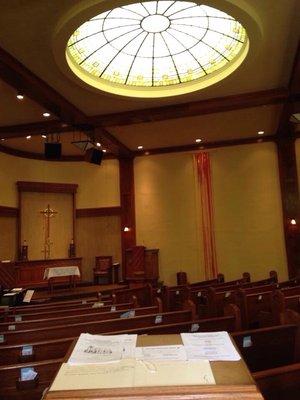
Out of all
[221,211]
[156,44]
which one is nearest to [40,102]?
[156,44]

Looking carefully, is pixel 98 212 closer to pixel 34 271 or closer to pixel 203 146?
pixel 34 271

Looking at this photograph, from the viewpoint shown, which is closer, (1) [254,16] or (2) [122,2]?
(2) [122,2]

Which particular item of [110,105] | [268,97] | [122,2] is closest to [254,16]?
[122,2]

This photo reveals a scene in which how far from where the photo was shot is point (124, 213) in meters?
11.5

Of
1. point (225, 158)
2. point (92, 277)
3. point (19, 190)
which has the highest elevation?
point (225, 158)

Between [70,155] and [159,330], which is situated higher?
[70,155]

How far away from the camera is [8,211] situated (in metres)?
10.8

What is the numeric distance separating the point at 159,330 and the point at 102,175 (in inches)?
375

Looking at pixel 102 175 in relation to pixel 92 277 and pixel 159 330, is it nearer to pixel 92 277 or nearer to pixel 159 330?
pixel 92 277

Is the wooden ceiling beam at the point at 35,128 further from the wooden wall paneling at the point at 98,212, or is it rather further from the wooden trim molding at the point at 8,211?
the wooden wall paneling at the point at 98,212

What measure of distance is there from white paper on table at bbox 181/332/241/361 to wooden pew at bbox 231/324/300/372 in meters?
1.11

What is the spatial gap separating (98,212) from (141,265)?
2444 mm

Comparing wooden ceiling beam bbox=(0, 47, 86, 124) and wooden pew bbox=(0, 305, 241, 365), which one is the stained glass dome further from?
wooden pew bbox=(0, 305, 241, 365)

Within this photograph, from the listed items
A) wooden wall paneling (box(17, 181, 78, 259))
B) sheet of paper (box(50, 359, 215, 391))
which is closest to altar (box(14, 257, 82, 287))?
wooden wall paneling (box(17, 181, 78, 259))
